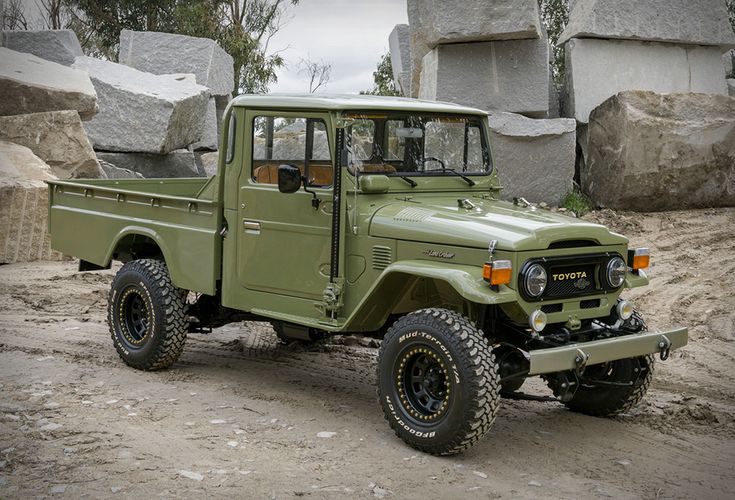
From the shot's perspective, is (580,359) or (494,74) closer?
(580,359)

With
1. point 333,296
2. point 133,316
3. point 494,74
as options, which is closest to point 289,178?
point 333,296

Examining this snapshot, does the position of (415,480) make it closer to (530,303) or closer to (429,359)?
(429,359)

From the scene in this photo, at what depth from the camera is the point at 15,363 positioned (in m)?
7.82

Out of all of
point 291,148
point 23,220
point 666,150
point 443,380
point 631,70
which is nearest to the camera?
A: point 443,380

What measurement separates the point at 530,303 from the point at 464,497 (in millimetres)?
1207

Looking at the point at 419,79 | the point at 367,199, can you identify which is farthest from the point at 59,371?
the point at 419,79

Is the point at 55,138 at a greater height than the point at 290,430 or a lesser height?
greater

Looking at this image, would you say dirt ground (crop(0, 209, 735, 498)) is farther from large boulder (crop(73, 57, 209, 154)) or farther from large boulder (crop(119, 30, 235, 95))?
large boulder (crop(119, 30, 235, 95))

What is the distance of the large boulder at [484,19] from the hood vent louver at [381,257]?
7954 mm

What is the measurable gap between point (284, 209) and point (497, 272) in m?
1.76

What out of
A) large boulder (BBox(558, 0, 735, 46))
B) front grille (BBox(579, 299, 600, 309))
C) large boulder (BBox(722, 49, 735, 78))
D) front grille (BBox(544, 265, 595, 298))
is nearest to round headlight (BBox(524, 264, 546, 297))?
front grille (BBox(544, 265, 595, 298))

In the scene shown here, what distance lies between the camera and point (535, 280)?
5777 mm

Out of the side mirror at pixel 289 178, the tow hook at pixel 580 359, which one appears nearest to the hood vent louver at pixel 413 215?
the side mirror at pixel 289 178

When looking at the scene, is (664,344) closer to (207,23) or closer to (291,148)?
(291,148)
